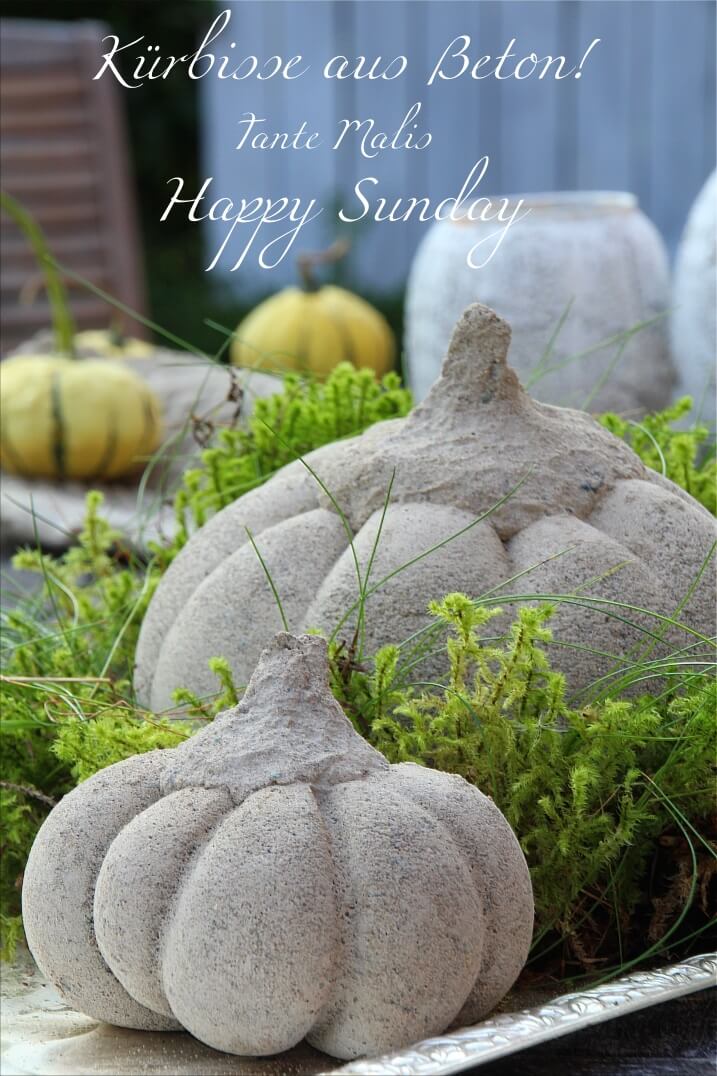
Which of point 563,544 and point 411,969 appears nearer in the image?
point 411,969

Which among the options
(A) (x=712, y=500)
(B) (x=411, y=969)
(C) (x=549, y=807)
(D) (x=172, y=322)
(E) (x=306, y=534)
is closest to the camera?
(B) (x=411, y=969)

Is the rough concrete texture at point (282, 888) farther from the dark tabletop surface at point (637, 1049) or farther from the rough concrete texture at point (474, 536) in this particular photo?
the rough concrete texture at point (474, 536)

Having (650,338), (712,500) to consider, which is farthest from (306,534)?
(650,338)

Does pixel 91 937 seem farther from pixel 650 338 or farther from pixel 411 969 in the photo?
pixel 650 338

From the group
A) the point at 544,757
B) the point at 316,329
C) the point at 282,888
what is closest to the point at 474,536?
the point at 544,757

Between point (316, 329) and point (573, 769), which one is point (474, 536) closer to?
point (573, 769)

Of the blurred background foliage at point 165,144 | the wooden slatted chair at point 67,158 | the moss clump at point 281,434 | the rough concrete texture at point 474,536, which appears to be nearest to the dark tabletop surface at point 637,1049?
the rough concrete texture at point 474,536
